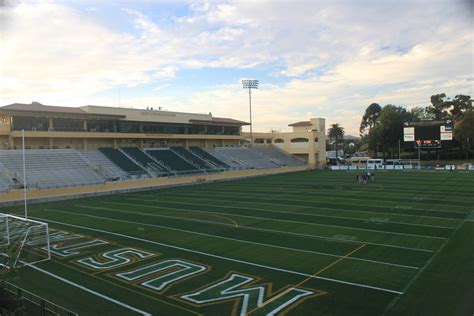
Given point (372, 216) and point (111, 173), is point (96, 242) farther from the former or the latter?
point (111, 173)

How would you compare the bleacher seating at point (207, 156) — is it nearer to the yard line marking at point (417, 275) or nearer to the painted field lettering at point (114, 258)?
the painted field lettering at point (114, 258)

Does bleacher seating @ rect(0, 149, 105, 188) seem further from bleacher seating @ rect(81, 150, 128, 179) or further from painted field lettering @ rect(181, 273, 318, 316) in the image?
painted field lettering @ rect(181, 273, 318, 316)

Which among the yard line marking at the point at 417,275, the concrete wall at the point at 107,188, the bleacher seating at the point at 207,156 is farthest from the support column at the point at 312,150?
the yard line marking at the point at 417,275

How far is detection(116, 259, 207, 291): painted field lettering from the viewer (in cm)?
1222

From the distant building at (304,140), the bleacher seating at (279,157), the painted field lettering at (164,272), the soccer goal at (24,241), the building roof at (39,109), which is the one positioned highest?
the building roof at (39,109)

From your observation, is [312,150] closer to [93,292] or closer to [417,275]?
[417,275]

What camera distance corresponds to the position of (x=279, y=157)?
7200 cm

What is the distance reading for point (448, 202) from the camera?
2723 cm

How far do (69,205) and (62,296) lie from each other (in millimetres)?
19981

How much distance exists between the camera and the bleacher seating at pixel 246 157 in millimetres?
61834

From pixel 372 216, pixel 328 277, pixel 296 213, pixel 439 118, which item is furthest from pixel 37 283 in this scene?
pixel 439 118

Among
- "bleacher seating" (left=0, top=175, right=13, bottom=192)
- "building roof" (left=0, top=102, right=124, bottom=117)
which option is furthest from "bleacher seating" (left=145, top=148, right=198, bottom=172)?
"bleacher seating" (left=0, top=175, right=13, bottom=192)

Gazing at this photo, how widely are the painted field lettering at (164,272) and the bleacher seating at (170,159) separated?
3586 cm

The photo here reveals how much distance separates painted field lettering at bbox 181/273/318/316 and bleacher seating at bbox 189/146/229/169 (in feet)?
146
